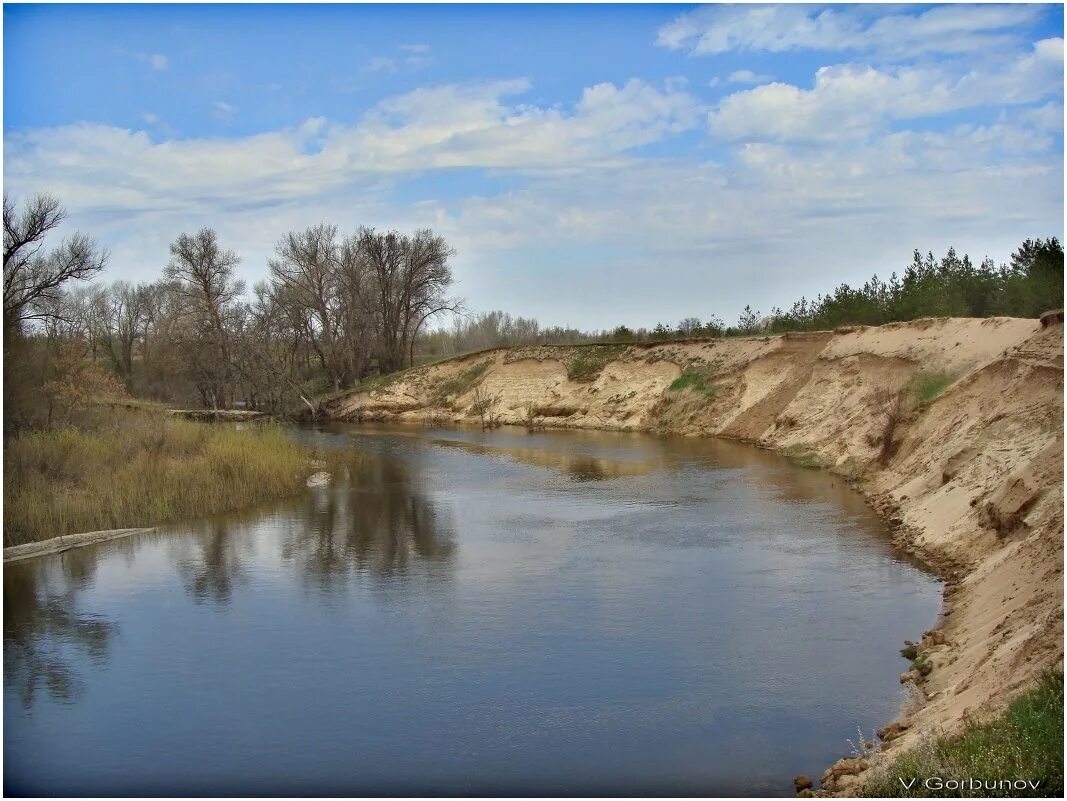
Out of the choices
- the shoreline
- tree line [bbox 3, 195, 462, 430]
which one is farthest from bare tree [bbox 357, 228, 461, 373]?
the shoreline

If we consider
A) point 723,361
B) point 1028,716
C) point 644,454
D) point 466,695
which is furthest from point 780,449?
point 1028,716

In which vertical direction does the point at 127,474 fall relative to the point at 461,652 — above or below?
above

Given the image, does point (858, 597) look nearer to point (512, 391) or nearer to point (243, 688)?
point (243, 688)

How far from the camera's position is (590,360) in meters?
48.3

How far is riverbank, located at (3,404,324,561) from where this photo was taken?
19.1 meters

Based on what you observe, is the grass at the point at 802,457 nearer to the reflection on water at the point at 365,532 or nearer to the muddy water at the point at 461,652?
the muddy water at the point at 461,652

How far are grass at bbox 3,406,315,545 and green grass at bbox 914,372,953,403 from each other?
16.2 meters

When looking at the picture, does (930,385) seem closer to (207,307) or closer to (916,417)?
(916,417)

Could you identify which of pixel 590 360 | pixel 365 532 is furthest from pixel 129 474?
pixel 590 360

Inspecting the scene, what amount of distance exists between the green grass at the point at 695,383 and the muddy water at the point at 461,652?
62.1 ft

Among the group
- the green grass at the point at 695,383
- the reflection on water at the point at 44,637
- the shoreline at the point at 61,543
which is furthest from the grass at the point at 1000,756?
the green grass at the point at 695,383

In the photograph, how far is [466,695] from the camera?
423 inches

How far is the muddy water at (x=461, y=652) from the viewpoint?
9.23 m

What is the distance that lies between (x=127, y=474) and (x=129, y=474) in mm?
65
